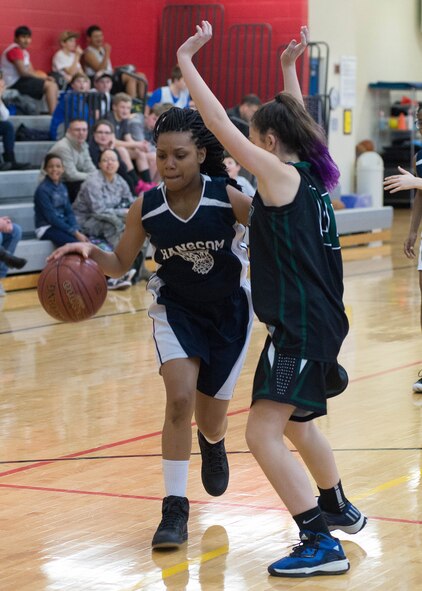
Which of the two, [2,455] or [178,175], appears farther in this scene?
[2,455]

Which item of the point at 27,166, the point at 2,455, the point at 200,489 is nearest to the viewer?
the point at 200,489

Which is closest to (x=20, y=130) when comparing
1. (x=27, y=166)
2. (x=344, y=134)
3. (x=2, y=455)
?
(x=27, y=166)

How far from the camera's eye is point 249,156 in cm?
353

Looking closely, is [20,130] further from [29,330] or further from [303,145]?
[303,145]

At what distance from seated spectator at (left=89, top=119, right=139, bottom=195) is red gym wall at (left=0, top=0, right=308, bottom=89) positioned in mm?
3012

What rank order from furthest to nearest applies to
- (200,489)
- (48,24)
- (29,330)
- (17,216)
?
(48,24) → (17,216) → (29,330) → (200,489)

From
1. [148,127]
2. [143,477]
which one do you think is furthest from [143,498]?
[148,127]

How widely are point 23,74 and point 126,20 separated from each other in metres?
3.30

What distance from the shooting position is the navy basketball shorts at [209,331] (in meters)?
4.16

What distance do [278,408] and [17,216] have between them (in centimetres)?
850

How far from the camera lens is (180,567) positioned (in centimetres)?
378

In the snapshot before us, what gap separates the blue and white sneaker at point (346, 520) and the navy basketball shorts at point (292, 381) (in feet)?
1.61

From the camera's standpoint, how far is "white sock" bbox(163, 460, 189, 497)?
4.10 meters

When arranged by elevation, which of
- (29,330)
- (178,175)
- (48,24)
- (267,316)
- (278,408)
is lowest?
(29,330)
